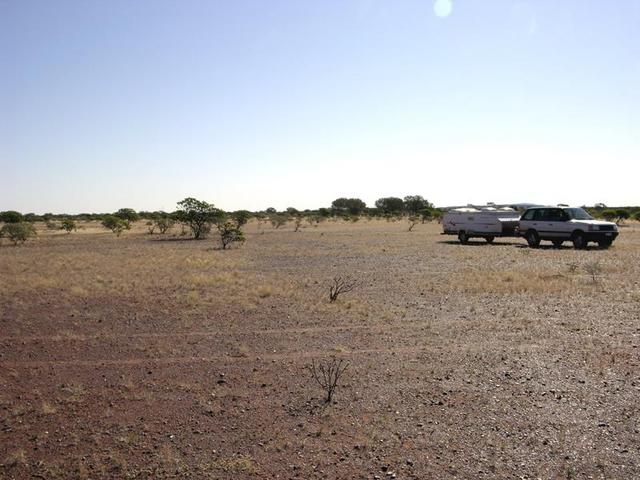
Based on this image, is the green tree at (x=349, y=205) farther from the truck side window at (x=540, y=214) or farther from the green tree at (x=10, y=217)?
the truck side window at (x=540, y=214)

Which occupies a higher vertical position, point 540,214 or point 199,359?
point 540,214

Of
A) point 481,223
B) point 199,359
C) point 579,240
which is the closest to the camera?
point 199,359

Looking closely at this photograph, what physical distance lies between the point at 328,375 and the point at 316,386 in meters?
0.33

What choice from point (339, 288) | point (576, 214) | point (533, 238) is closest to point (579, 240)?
point (576, 214)

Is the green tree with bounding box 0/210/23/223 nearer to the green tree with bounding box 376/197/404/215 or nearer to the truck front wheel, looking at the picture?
the truck front wheel

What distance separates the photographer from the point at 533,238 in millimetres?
27750

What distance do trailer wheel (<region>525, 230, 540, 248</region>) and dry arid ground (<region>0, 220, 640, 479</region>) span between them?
13565 millimetres

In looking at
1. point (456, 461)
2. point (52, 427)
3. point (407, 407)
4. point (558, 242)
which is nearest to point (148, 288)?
point (52, 427)

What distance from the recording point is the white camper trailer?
30.6 meters

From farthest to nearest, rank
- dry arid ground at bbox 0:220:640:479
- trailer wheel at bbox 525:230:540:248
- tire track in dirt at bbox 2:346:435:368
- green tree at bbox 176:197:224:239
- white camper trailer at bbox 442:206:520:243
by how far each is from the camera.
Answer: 1. green tree at bbox 176:197:224:239
2. white camper trailer at bbox 442:206:520:243
3. trailer wheel at bbox 525:230:540:248
4. tire track in dirt at bbox 2:346:435:368
5. dry arid ground at bbox 0:220:640:479

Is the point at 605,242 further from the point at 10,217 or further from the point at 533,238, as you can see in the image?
the point at 10,217

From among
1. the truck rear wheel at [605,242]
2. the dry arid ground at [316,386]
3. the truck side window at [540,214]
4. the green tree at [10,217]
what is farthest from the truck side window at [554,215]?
the green tree at [10,217]

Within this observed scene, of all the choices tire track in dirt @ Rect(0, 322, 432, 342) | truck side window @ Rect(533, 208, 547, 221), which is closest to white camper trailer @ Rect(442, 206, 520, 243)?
truck side window @ Rect(533, 208, 547, 221)

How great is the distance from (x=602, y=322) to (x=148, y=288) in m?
11.7
